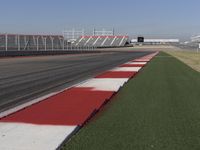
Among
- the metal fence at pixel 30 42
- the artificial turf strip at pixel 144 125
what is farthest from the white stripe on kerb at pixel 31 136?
the metal fence at pixel 30 42

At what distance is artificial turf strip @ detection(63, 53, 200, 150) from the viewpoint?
20.6 ft

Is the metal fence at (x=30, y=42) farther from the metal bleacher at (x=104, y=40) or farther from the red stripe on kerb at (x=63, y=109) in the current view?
the metal bleacher at (x=104, y=40)

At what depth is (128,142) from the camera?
6387 mm

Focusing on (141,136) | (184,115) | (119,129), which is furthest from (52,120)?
(184,115)

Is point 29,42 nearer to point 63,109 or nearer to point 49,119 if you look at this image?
point 63,109

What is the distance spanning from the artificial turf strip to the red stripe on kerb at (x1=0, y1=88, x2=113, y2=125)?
0.35 meters

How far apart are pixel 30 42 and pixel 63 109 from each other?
38.5 m

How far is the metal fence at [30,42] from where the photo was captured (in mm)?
41219

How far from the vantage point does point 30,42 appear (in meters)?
47.2

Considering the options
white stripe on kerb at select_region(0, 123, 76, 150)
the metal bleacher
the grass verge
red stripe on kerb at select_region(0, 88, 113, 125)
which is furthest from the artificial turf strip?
the metal bleacher

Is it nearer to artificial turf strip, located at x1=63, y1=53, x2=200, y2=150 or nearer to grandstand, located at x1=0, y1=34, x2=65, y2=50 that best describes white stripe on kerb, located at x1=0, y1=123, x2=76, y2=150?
artificial turf strip, located at x1=63, y1=53, x2=200, y2=150

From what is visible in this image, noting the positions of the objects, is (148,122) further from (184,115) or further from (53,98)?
(53,98)

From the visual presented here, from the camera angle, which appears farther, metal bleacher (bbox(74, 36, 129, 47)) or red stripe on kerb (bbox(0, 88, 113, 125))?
metal bleacher (bbox(74, 36, 129, 47))

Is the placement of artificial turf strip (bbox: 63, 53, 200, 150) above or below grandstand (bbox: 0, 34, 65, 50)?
below
